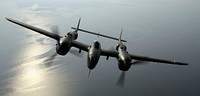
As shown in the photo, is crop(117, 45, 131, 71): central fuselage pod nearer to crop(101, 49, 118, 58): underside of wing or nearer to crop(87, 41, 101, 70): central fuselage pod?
crop(101, 49, 118, 58): underside of wing

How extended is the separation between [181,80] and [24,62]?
114 m

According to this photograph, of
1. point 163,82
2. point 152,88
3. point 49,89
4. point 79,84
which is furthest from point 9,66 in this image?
point 163,82

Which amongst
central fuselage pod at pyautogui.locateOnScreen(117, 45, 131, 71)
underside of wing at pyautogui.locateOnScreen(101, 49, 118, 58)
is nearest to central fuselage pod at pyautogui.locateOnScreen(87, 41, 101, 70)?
underside of wing at pyautogui.locateOnScreen(101, 49, 118, 58)

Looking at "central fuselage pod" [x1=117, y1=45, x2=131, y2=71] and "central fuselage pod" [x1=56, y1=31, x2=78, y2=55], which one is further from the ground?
"central fuselage pod" [x1=56, y1=31, x2=78, y2=55]

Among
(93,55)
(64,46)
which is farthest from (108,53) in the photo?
(64,46)

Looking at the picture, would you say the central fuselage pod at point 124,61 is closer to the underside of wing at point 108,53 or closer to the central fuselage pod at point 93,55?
the underside of wing at point 108,53

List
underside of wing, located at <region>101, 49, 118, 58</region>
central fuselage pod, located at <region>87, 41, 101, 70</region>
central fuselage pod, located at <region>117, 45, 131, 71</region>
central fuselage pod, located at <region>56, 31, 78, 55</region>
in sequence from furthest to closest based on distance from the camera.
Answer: underside of wing, located at <region>101, 49, 118, 58</region>
central fuselage pod, located at <region>56, 31, 78, 55</region>
central fuselage pod, located at <region>117, 45, 131, 71</region>
central fuselage pod, located at <region>87, 41, 101, 70</region>

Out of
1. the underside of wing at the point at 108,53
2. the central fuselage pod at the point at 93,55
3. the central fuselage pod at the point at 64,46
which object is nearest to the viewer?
the central fuselage pod at the point at 93,55

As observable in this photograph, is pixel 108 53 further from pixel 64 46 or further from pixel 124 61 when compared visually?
pixel 64 46

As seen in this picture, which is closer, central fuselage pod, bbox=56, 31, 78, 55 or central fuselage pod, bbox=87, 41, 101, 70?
central fuselage pod, bbox=87, 41, 101, 70

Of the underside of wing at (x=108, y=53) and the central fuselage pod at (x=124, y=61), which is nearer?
the central fuselage pod at (x=124, y=61)

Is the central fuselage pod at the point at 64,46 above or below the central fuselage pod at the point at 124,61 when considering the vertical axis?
above

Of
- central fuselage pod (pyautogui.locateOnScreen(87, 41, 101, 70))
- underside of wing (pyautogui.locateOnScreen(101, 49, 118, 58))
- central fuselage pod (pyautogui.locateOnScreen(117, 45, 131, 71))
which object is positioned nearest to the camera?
central fuselage pod (pyautogui.locateOnScreen(87, 41, 101, 70))

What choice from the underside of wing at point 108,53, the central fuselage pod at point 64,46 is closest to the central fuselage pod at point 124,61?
the underside of wing at point 108,53
